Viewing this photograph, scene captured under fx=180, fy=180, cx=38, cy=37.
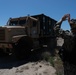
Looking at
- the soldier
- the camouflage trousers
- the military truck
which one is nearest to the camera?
the soldier

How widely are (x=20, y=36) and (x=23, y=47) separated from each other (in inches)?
30.8

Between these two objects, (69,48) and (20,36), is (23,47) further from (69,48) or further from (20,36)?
(69,48)

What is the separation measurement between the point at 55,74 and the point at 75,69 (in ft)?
5.62

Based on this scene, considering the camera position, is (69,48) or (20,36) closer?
(69,48)

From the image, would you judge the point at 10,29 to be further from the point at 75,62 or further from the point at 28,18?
the point at 75,62

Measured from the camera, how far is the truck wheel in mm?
10320

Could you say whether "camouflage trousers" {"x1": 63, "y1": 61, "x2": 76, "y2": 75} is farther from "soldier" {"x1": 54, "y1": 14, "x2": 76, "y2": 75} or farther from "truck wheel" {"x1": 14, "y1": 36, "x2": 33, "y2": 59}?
"truck wheel" {"x1": 14, "y1": 36, "x2": 33, "y2": 59}

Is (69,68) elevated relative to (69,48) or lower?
lower

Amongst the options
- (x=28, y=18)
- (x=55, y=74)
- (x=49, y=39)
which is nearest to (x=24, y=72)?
(x=55, y=74)

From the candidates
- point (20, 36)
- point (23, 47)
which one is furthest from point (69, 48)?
point (23, 47)

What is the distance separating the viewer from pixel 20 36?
33.7ft

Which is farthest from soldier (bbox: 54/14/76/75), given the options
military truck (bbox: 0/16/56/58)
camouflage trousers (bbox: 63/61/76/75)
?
military truck (bbox: 0/16/56/58)

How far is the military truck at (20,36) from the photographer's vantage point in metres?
10.2

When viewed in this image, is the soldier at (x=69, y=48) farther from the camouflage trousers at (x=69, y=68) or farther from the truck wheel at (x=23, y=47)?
the truck wheel at (x=23, y=47)
